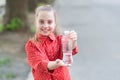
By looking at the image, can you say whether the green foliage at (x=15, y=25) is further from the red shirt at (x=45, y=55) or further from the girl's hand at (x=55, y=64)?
the girl's hand at (x=55, y=64)

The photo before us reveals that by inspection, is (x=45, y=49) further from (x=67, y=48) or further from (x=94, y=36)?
(x=94, y=36)

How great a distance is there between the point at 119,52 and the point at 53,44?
19.1ft

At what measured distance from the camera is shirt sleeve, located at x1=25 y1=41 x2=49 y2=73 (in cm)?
441

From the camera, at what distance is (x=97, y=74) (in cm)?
847

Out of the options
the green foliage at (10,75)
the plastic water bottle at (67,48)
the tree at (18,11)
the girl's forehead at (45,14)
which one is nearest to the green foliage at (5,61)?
the green foliage at (10,75)

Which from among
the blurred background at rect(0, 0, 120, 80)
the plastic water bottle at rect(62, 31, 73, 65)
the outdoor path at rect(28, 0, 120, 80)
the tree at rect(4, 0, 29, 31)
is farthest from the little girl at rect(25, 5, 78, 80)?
the tree at rect(4, 0, 29, 31)

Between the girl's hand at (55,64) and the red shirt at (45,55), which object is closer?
the girl's hand at (55,64)

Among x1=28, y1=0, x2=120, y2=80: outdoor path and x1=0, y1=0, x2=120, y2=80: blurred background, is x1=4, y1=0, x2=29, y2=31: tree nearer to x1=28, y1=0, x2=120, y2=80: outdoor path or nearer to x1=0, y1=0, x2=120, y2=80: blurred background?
x1=0, y1=0, x2=120, y2=80: blurred background

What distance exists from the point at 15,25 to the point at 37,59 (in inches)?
302

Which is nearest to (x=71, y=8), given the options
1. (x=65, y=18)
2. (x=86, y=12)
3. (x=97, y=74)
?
(x=86, y=12)

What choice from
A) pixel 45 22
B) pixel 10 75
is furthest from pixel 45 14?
pixel 10 75

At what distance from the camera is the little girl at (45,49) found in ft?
14.6

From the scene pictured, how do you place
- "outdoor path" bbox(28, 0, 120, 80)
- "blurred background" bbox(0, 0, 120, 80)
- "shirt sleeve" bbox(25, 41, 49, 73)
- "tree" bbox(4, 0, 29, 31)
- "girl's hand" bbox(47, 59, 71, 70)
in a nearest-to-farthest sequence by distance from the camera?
1. "girl's hand" bbox(47, 59, 71, 70)
2. "shirt sleeve" bbox(25, 41, 49, 73)
3. "blurred background" bbox(0, 0, 120, 80)
4. "outdoor path" bbox(28, 0, 120, 80)
5. "tree" bbox(4, 0, 29, 31)

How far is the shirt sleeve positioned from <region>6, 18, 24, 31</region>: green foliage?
296 inches
